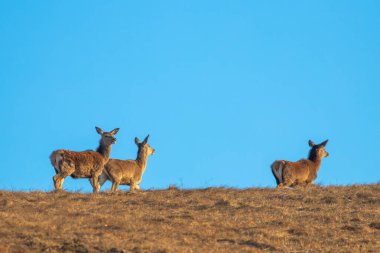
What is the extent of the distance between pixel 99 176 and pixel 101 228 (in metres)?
8.51

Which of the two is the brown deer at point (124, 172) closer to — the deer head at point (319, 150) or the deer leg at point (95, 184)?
the deer leg at point (95, 184)

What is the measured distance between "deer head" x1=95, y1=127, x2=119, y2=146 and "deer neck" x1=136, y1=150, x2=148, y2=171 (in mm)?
1135

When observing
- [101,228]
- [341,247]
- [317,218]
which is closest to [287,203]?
[317,218]

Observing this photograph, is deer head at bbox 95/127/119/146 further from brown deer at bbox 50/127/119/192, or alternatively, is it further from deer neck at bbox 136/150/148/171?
deer neck at bbox 136/150/148/171

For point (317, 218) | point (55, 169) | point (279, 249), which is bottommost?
point (279, 249)

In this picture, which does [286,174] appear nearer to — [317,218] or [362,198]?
[362,198]

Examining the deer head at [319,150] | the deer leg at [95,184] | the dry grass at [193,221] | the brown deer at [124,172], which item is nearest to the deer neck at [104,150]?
the brown deer at [124,172]

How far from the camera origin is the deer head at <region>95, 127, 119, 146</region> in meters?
25.4

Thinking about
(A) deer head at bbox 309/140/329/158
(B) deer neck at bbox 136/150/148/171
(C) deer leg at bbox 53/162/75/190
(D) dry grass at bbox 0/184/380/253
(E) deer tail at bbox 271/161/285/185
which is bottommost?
(D) dry grass at bbox 0/184/380/253

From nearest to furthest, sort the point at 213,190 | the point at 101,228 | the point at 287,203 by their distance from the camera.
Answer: the point at 101,228
the point at 287,203
the point at 213,190

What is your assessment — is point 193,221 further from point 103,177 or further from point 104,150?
point 104,150

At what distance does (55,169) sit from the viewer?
22.7 metres

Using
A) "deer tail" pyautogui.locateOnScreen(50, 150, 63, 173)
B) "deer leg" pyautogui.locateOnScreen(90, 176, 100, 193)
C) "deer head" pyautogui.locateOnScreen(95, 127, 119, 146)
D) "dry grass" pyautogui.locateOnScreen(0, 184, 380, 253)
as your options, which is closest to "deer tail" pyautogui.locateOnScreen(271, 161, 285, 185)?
"dry grass" pyautogui.locateOnScreen(0, 184, 380, 253)

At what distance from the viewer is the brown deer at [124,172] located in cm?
2428
